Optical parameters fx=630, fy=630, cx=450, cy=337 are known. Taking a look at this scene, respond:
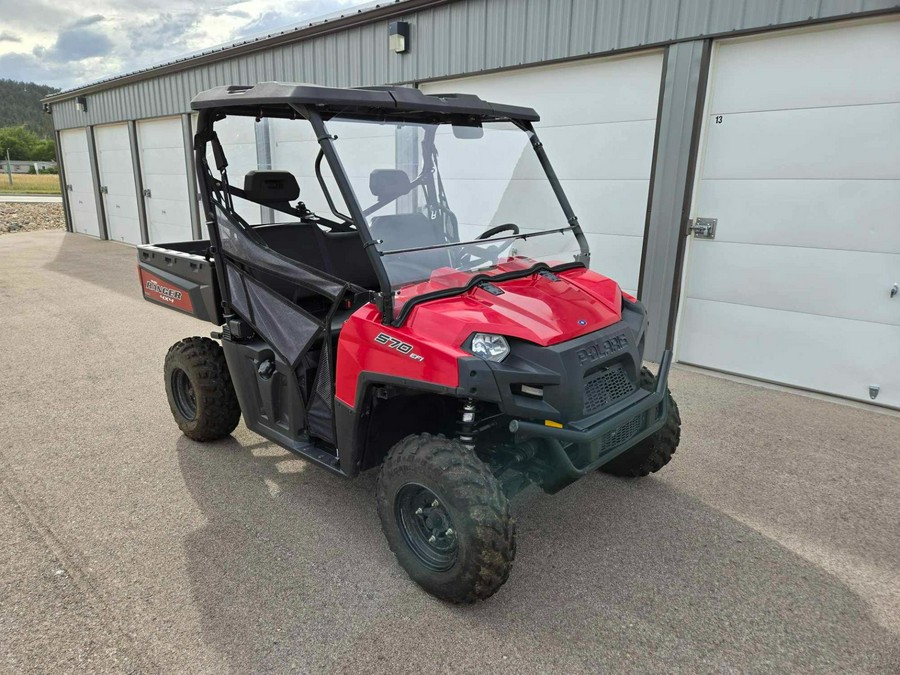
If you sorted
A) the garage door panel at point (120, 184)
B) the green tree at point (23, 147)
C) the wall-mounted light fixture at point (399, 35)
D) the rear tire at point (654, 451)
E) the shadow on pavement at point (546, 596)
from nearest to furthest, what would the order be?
the shadow on pavement at point (546, 596), the rear tire at point (654, 451), the wall-mounted light fixture at point (399, 35), the garage door panel at point (120, 184), the green tree at point (23, 147)

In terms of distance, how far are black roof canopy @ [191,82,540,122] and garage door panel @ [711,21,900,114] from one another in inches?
102

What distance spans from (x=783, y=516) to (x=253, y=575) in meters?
2.55

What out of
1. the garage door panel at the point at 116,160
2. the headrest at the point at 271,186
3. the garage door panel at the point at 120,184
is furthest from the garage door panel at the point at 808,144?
the garage door panel at the point at 116,160

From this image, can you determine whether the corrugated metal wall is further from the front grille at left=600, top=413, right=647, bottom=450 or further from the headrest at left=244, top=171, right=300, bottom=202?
the front grille at left=600, top=413, right=647, bottom=450

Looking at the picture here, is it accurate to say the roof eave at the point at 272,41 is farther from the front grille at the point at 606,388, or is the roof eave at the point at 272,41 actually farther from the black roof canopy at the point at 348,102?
the front grille at the point at 606,388

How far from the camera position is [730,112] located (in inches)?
193

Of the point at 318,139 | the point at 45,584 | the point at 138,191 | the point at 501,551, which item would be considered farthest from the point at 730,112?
the point at 138,191

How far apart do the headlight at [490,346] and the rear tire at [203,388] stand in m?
1.95

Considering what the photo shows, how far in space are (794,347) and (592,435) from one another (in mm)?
3406

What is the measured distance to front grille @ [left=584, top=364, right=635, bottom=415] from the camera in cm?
246

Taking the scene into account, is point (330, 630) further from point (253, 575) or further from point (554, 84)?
point (554, 84)

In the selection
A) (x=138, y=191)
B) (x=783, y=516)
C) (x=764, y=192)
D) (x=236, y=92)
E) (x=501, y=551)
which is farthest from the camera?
(x=138, y=191)

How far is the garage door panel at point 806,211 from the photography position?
4418 millimetres

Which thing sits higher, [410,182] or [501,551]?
[410,182]
